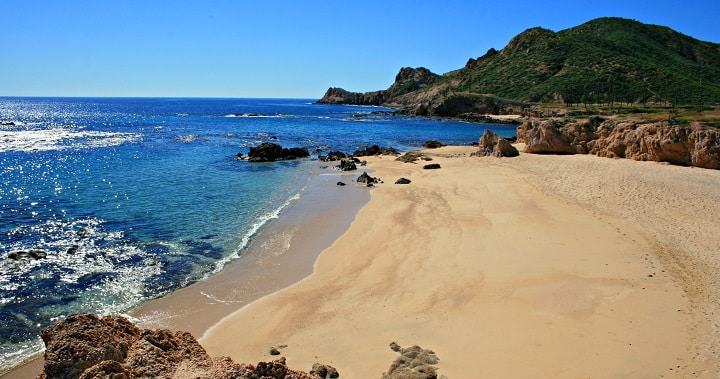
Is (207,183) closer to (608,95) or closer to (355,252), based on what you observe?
(355,252)

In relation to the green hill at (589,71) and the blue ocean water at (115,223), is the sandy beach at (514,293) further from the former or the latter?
the green hill at (589,71)

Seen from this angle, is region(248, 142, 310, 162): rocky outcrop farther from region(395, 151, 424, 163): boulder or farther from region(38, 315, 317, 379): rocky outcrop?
region(38, 315, 317, 379): rocky outcrop

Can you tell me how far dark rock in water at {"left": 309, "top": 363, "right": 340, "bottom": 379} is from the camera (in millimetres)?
7242

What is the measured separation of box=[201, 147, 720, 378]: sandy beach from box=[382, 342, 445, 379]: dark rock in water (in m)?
0.22

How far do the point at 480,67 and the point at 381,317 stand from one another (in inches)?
5250

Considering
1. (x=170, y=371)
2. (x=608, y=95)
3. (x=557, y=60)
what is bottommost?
(x=170, y=371)

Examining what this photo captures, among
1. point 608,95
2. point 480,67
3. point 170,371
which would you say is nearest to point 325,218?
point 170,371

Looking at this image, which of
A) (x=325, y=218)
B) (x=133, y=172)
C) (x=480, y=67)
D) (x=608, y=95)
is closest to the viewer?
A: (x=325, y=218)

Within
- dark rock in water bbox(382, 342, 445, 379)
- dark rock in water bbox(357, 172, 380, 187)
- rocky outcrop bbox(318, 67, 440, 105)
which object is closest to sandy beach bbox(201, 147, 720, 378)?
dark rock in water bbox(382, 342, 445, 379)

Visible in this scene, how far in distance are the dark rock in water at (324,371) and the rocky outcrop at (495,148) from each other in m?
28.8

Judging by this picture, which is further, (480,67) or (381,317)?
(480,67)

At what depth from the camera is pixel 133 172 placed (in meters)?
29.0

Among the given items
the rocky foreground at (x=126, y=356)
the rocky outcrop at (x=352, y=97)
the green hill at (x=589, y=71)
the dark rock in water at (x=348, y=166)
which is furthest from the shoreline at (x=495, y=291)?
the rocky outcrop at (x=352, y=97)

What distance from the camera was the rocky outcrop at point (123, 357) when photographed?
5090 millimetres
